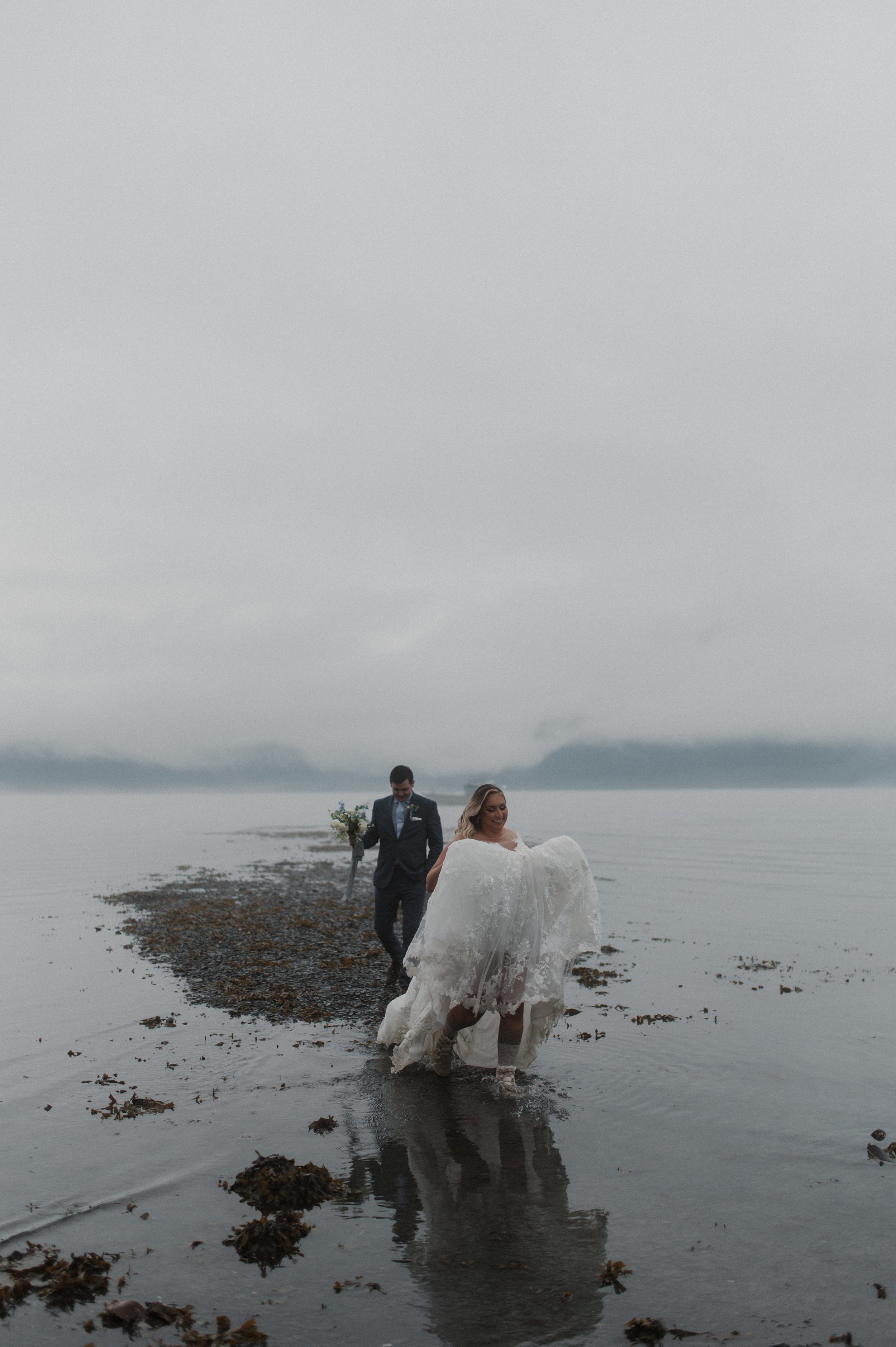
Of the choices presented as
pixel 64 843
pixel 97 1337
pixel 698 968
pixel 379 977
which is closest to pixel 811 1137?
pixel 97 1337

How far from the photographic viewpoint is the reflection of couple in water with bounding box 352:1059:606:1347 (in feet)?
16.4

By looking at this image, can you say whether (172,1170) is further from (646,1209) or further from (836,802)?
(836,802)

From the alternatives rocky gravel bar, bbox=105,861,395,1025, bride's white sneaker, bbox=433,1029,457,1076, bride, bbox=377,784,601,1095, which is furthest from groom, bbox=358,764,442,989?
bride, bbox=377,784,601,1095

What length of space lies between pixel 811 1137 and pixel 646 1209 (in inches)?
97.5

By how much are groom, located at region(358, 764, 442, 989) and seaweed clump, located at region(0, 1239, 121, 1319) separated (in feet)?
22.1

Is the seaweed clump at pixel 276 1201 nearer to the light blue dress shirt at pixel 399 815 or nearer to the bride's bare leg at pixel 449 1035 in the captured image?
the bride's bare leg at pixel 449 1035

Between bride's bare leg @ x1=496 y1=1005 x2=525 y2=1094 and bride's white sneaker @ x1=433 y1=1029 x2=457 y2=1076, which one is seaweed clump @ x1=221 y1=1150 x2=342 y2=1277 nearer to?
bride's white sneaker @ x1=433 y1=1029 x2=457 y2=1076

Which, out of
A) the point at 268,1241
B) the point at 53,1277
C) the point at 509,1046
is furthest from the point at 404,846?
the point at 53,1277

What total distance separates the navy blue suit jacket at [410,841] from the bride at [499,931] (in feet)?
10.6

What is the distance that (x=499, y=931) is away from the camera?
8.41m

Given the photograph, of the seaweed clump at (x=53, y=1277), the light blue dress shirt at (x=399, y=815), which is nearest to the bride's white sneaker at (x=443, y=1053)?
the light blue dress shirt at (x=399, y=815)

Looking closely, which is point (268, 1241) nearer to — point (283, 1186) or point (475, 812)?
point (283, 1186)

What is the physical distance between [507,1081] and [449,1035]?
0.72 metres

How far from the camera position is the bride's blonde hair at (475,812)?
8547 millimetres
